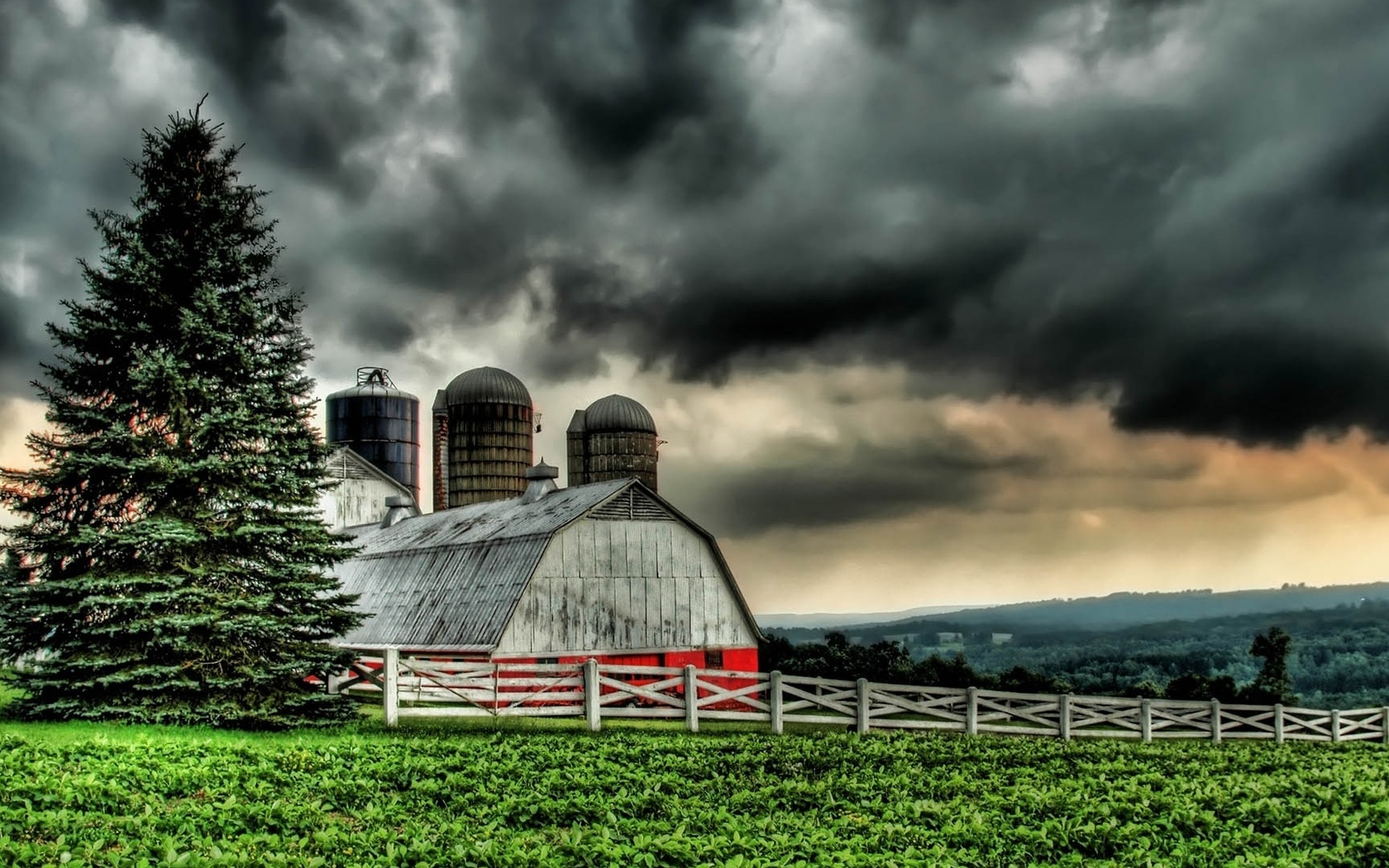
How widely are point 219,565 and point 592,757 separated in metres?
8.47

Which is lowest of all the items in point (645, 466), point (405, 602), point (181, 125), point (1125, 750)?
point (1125, 750)

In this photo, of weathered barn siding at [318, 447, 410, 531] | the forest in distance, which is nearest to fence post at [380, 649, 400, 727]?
the forest in distance

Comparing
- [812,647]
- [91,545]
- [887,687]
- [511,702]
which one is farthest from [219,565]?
[812,647]

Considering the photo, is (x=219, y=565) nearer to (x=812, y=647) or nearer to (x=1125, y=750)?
(x=1125, y=750)

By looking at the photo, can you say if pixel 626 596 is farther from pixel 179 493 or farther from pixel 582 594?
pixel 179 493

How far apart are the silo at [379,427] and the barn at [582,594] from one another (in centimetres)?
2376

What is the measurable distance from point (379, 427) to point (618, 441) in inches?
579

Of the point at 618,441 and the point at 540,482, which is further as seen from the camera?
the point at 618,441

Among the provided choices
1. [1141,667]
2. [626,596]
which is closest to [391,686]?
[626,596]

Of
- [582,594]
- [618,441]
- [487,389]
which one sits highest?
[487,389]

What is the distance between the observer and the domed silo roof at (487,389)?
51.8m

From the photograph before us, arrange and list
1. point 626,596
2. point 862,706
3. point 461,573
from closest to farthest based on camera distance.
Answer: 1. point 862,706
2. point 626,596
3. point 461,573

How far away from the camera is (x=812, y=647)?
141 feet

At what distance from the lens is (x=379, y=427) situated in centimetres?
5756
